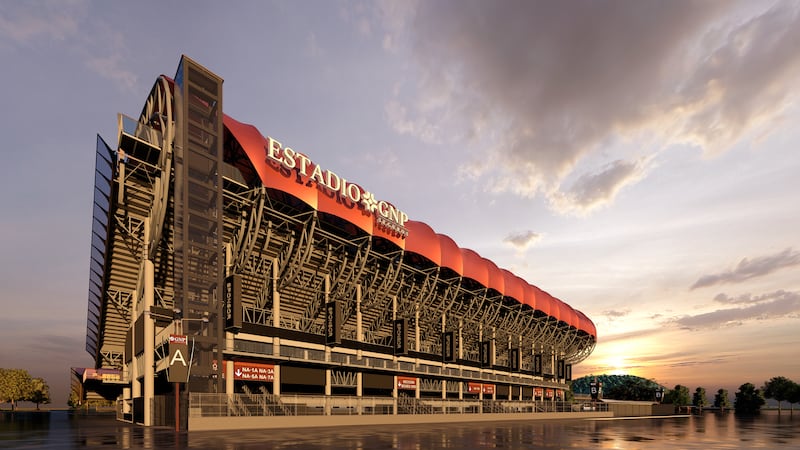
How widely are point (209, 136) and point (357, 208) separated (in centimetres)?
1695

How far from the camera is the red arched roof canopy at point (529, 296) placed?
9912cm

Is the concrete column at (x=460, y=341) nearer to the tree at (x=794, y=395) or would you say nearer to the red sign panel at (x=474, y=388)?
the red sign panel at (x=474, y=388)

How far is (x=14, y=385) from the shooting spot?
11875 centimetres

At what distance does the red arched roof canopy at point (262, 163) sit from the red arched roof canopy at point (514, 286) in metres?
52.2

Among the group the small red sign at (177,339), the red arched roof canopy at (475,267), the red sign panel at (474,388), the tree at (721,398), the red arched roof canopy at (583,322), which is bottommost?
the tree at (721,398)

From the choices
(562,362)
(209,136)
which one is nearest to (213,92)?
(209,136)

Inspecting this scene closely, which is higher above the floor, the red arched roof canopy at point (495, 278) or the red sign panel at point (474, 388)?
the red arched roof canopy at point (495, 278)

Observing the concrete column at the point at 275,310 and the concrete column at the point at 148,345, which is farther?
the concrete column at the point at 275,310

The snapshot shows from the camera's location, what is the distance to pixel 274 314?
2014 inches

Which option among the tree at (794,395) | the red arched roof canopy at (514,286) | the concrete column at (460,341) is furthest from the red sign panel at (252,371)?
the tree at (794,395)

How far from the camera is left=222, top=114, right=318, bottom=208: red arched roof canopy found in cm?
4481

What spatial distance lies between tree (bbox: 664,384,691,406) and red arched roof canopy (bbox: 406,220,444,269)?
13990 centimetres

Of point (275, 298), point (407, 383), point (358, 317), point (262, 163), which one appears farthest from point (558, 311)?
point (262, 163)

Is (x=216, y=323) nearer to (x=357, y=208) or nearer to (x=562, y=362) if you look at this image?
(x=357, y=208)
